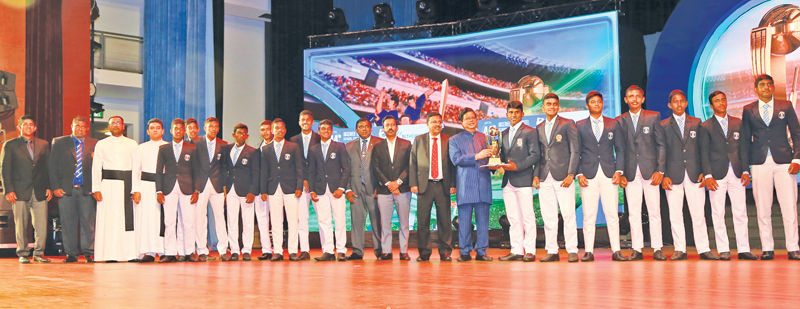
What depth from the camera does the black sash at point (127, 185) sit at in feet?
19.9

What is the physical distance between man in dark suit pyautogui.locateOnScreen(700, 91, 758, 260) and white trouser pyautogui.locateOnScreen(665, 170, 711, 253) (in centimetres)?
9

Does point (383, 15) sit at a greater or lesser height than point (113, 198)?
greater

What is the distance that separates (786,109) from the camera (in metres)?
5.18

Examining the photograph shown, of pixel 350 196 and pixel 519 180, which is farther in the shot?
pixel 350 196

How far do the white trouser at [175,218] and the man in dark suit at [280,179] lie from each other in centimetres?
67

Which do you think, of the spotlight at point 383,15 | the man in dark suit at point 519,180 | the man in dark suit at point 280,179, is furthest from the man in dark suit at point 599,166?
the spotlight at point 383,15

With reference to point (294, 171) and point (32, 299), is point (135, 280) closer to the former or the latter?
point (32, 299)

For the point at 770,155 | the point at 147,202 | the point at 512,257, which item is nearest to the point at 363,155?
the point at 512,257

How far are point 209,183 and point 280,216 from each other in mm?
709

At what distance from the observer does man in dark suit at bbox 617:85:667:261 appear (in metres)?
5.21

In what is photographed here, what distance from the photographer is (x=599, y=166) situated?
5.21m

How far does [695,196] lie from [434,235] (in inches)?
167

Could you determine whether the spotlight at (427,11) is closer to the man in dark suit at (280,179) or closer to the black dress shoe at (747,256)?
the man in dark suit at (280,179)

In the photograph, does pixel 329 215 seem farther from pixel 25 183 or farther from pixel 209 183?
pixel 25 183
